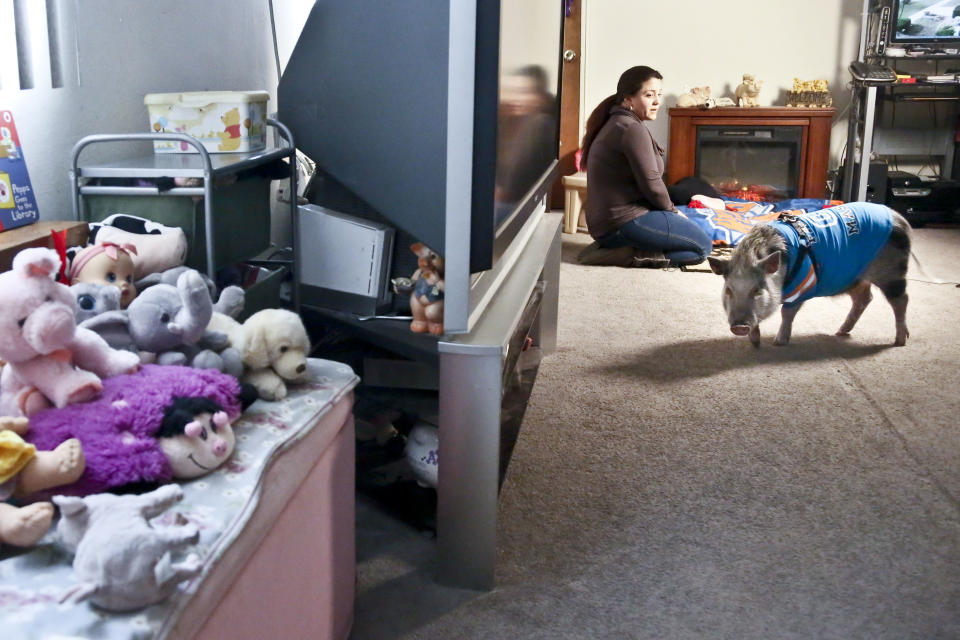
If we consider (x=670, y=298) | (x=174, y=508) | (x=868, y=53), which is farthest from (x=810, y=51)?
(x=174, y=508)

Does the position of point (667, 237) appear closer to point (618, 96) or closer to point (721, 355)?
point (618, 96)

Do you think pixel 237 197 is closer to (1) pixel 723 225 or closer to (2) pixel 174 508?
(2) pixel 174 508

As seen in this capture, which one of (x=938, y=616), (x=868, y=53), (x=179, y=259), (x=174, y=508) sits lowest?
(x=938, y=616)

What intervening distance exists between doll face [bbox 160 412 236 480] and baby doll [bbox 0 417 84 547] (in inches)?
4.3

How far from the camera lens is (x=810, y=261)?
2.85 metres

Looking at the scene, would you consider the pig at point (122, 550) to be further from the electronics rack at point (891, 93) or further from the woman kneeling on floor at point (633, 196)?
the electronics rack at point (891, 93)

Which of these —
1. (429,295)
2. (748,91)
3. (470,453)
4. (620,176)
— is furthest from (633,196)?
(470,453)

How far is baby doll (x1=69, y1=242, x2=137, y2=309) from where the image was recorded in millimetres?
1396

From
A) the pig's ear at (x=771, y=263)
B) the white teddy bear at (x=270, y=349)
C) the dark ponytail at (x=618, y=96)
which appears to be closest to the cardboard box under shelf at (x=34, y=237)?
the white teddy bear at (x=270, y=349)

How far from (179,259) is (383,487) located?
2.18 feet

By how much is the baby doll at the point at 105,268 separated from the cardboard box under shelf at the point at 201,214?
0.88ft

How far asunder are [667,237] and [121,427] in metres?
3.37

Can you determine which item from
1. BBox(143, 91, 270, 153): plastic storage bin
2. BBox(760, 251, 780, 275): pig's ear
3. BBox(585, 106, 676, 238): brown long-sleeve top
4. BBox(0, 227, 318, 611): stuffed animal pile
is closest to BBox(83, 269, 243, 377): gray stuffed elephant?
BBox(0, 227, 318, 611): stuffed animal pile

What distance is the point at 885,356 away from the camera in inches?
118
